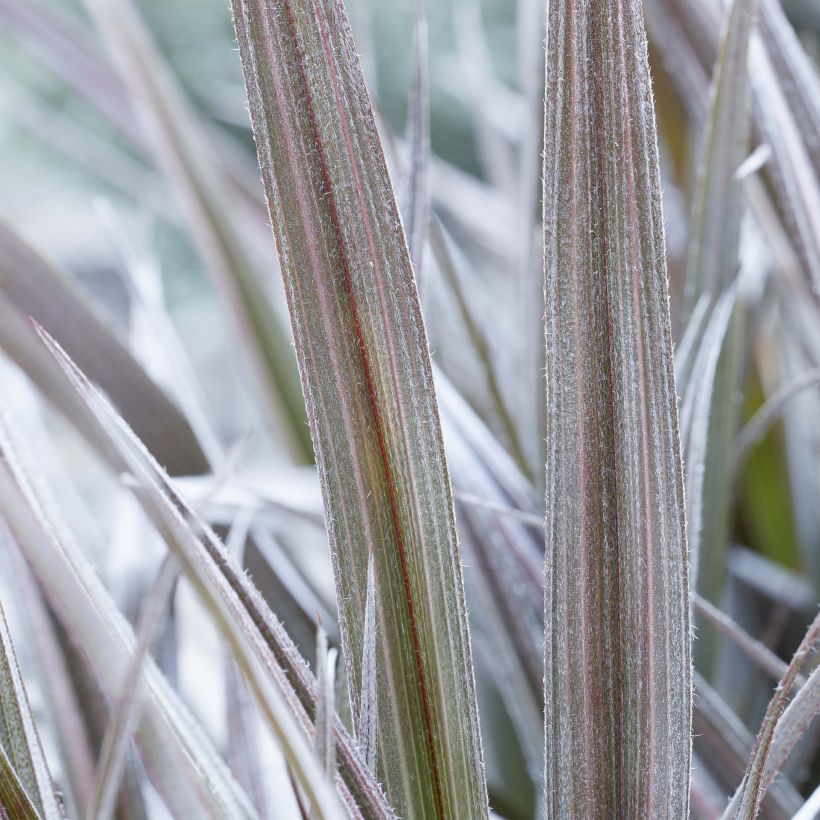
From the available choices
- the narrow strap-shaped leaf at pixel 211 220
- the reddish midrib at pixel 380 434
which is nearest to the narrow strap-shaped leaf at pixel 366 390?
the reddish midrib at pixel 380 434

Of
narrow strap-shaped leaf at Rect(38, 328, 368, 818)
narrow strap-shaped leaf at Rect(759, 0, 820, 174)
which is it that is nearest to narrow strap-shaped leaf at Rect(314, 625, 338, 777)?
narrow strap-shaped leaf at Rect(38, 328, 368, 818)

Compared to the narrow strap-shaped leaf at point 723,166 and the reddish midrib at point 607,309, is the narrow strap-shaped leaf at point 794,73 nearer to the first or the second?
the narrow strap-shaped leaf at point 723,166

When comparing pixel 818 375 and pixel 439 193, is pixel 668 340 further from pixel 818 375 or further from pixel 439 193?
pixel 439 193

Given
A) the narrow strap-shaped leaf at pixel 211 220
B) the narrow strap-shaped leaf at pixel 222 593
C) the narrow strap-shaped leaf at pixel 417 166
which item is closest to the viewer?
the narrow strap-shaped leaf at pixel 222 593

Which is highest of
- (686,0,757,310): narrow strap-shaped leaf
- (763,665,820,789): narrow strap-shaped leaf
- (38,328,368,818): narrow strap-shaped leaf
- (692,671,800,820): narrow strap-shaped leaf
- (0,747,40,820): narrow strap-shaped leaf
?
(686,0,757,310): narrow strap-shaped leaf

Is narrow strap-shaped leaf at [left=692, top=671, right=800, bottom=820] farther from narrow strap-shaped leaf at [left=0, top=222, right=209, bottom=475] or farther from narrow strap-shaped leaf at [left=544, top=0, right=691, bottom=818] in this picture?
narrow strap-shaped leaf at [left=0, top=222, right=209, bottom=475]

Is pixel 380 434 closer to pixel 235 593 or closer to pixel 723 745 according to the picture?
pixel 235 593

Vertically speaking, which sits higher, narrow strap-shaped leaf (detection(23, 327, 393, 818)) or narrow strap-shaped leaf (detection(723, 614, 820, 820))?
narrow strap-shaped leaf (detection(23, 327, 393, 818))

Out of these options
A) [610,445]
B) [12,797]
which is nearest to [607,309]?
[610,445]
